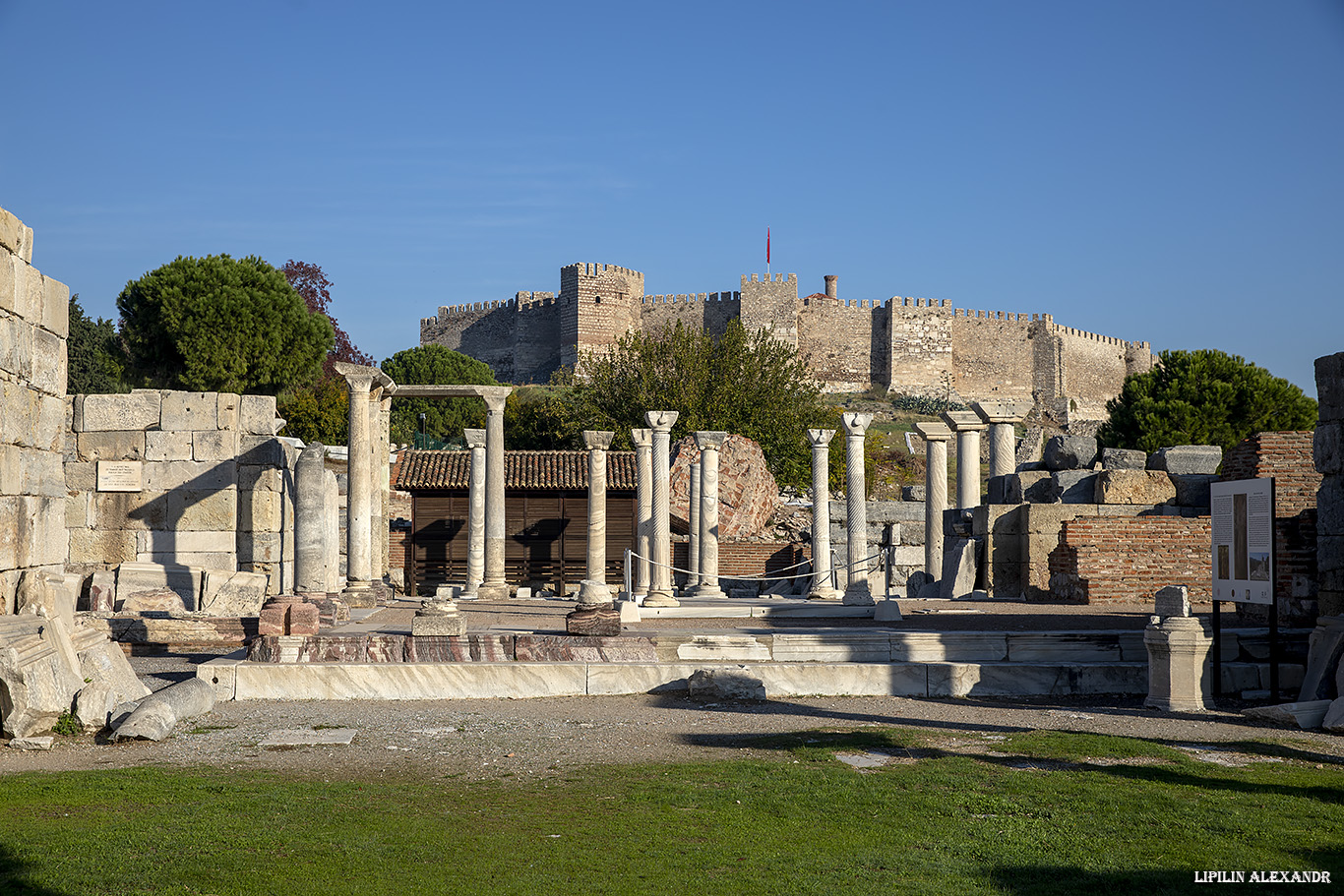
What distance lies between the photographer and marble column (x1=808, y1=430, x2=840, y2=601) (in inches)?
789

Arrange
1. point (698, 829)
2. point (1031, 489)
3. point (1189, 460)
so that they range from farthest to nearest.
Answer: point (1031, 489) < point (1189, 460) < point (698, 829)

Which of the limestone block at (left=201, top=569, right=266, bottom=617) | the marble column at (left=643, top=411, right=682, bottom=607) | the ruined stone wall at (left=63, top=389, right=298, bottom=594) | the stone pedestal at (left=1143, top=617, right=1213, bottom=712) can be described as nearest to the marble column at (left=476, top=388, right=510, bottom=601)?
the marble column at (left=643, top=411, right=682, bottom=607)

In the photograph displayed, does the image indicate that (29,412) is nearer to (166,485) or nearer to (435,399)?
(166,485)

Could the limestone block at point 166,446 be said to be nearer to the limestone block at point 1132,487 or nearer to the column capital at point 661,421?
the column capital at point 661,421

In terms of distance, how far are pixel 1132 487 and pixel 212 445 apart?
585 inches

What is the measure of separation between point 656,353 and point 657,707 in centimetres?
3329

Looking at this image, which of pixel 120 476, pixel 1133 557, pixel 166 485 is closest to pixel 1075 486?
pixel 1133 557

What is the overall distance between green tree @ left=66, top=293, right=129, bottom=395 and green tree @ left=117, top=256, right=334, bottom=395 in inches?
34.9

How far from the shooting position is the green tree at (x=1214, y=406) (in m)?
42.0

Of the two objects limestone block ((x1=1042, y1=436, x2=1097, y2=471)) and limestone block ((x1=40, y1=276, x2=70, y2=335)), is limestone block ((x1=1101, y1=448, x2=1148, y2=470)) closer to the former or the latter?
limestone block ((x1=1042, y1=436, x2=1097, y2=471))

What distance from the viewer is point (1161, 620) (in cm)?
1050

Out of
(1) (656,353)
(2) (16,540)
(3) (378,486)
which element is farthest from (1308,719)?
(1) (656,353)

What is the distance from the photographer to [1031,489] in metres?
21.3

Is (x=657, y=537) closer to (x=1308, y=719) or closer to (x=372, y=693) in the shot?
(x=372, y=693)
